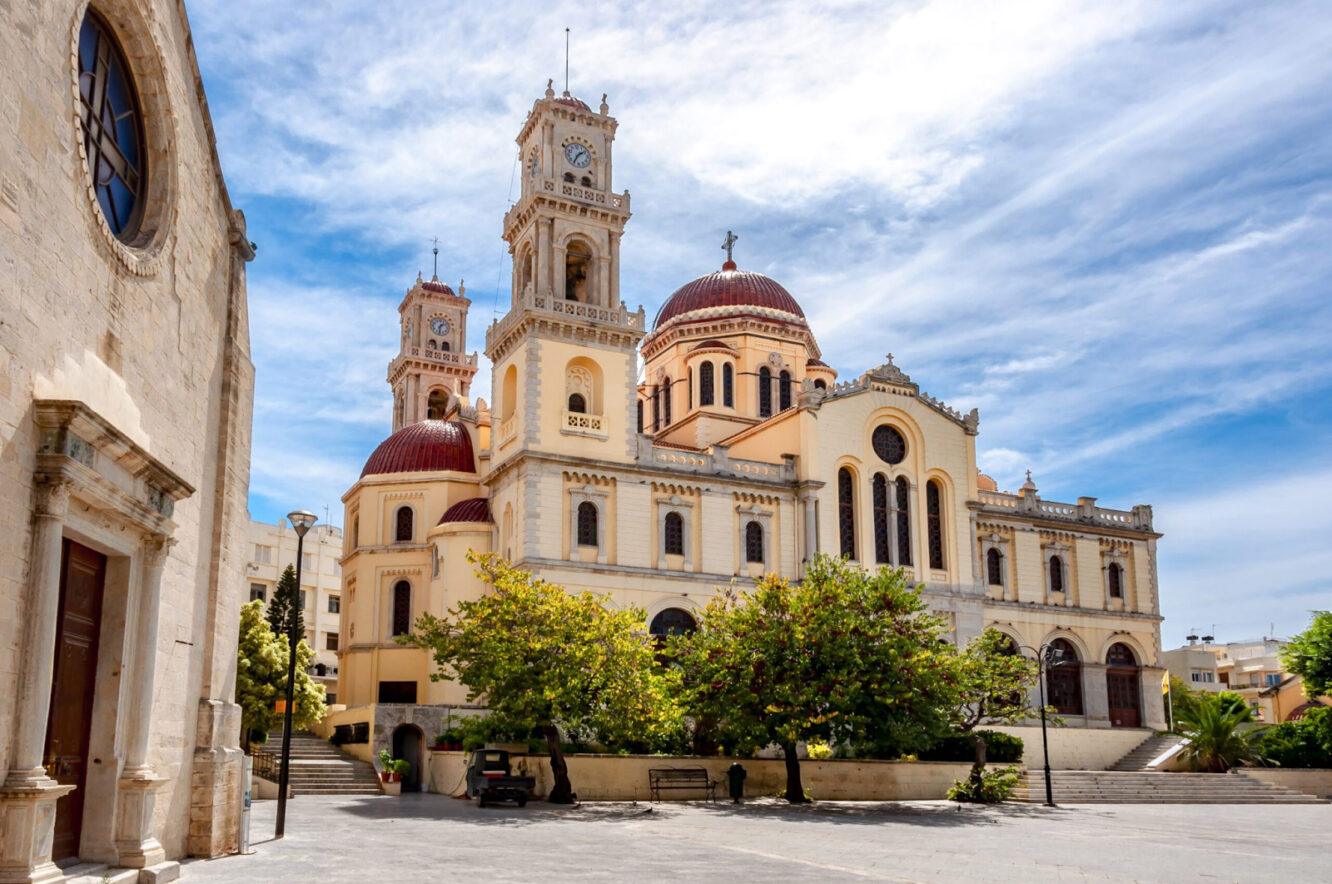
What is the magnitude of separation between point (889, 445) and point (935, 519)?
348 centimetres

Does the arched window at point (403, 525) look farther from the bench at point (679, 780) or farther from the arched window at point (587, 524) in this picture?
the bench at point (679, 780)

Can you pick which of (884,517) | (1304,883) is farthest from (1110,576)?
(1304,883)

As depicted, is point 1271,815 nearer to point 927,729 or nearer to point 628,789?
point 927,729

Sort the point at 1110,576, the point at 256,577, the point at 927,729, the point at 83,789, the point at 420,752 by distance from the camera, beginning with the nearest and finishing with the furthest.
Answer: the point at 83,789 < the point at 927,729 < the point at 420,752 < the point at 1110,576 < the point at 256,577

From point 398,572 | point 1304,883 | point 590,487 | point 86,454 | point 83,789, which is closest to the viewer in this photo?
point 86,454

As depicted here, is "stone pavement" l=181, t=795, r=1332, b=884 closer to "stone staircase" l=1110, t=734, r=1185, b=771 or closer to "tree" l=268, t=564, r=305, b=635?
"stone staircase" l=1110, t=734, r=1185, b=771

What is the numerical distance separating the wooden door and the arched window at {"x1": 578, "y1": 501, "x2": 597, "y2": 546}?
2361 cm

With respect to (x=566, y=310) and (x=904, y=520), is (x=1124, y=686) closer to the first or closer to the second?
(x=904, y=520)

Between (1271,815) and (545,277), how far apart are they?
27886 millimetres

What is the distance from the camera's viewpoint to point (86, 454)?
12.1 metres

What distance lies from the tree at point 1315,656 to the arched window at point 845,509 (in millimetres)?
16312

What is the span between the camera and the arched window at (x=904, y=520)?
46906 mm

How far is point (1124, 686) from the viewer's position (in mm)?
51094

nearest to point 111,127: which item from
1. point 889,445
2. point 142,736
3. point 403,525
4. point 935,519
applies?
point 142,736
